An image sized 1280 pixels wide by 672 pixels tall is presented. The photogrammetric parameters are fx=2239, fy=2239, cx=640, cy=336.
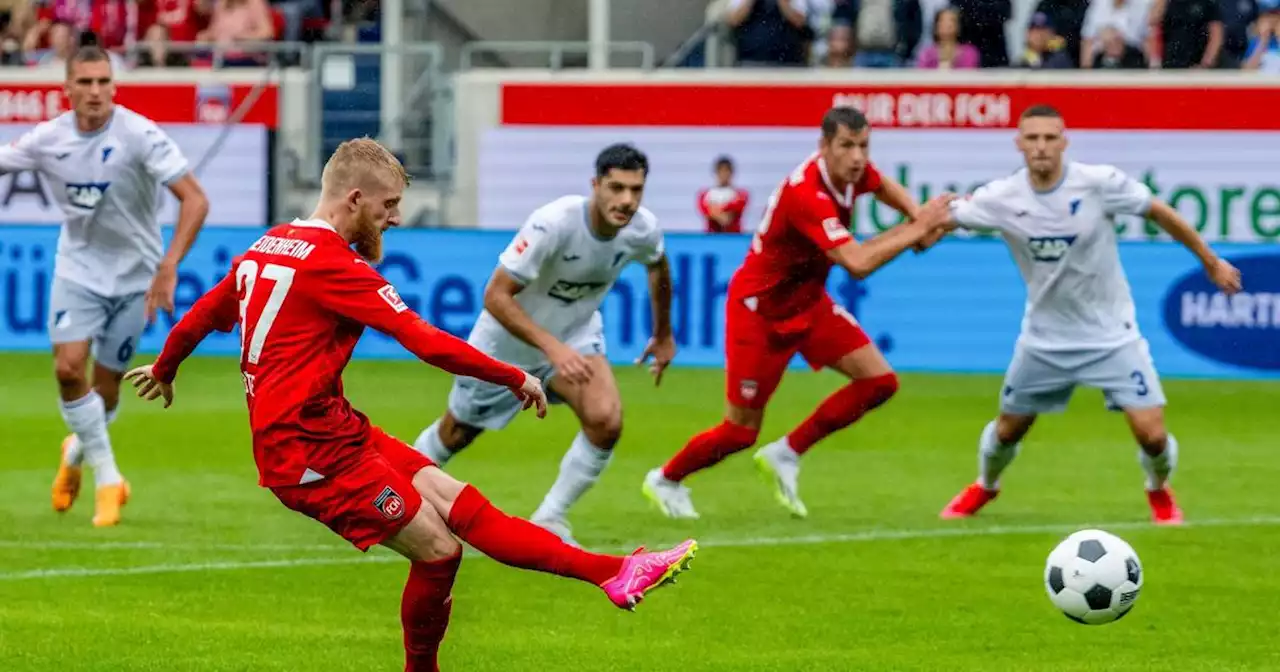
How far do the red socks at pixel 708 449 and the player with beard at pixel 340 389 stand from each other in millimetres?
4603

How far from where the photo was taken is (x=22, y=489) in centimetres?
1270

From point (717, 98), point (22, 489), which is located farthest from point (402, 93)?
point (22, 489)

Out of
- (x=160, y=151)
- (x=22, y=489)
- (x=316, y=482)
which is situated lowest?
(x=22, y=489)

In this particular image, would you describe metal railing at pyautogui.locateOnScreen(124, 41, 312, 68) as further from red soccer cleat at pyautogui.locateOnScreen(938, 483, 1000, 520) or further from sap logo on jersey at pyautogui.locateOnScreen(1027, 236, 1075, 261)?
sap logo on jersey at pyautogui.locateOnScreen(1027, 236, 1075, 261)

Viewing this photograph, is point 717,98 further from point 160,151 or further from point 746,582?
point 746,582

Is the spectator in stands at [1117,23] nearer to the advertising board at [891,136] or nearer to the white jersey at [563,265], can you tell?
the advertising board at [891,136]

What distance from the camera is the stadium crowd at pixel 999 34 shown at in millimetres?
22281

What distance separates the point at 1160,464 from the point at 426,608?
17.7ft

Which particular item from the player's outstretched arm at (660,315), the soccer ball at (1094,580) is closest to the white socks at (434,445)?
the player's outstretched arm at (660,315)

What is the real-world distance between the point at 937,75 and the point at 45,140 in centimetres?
1270

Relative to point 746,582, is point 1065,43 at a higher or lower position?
higher

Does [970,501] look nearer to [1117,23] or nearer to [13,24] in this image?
[1117,23]

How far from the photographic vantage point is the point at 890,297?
754 inches

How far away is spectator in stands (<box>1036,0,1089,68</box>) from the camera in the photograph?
22844mm
